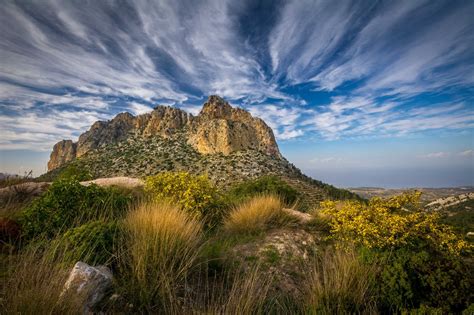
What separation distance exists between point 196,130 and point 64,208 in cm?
6923

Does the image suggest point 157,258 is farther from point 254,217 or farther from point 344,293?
point 254,217

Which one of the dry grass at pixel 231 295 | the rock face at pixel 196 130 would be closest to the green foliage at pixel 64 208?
the dry grass at pixel 231 295

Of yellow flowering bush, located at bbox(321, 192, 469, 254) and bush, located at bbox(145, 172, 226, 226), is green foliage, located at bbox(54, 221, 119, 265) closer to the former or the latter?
bush, located at bbox(145, 172, 226, 226)

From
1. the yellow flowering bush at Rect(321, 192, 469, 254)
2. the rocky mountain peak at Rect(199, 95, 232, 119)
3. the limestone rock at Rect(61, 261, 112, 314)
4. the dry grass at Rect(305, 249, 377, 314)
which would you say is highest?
the rocky mountain peak at Rect(199, 95, 232, 119)

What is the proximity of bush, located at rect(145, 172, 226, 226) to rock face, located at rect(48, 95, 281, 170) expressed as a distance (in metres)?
52.2

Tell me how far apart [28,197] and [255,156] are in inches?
2003

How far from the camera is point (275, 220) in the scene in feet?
21.1

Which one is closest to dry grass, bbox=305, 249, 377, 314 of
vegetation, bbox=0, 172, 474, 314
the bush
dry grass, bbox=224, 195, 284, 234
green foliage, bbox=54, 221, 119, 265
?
vegetation, bbox=0, 172, 474, 314

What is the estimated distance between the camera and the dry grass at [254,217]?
233 inches

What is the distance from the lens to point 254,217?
614 cm

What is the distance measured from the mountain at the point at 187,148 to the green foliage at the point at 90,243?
31783 mm

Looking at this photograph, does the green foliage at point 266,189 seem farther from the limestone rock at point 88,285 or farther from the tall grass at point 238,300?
the limestone rock at point 88,285

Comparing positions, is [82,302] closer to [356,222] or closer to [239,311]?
[239,311]

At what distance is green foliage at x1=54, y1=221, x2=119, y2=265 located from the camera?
2.98 meters
